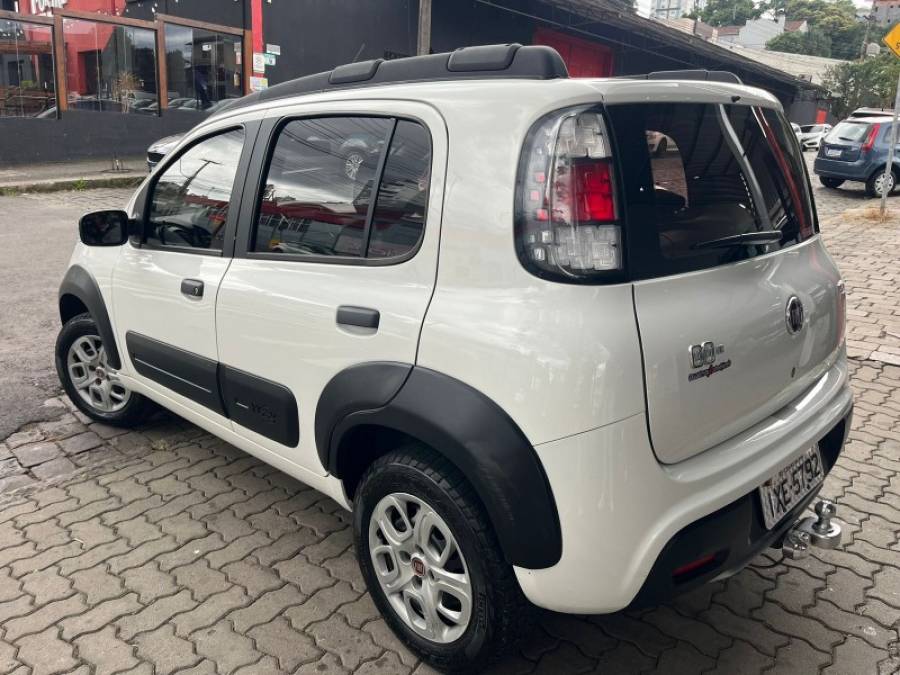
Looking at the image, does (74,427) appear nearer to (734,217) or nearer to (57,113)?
(734,217)

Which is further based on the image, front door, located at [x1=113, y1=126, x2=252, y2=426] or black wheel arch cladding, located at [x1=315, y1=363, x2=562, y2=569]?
front door, located at [x1=113, y1=126, x2=252, y2=426]

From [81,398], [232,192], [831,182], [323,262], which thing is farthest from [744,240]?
[831,182]

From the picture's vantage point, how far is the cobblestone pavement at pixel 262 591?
242cm

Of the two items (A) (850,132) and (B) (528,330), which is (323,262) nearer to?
(B) (528,330)

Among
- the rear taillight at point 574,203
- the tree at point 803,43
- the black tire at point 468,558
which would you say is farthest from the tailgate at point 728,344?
the tree at point 803,43

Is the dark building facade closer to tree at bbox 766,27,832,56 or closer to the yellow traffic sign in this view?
the yellow traffic sign

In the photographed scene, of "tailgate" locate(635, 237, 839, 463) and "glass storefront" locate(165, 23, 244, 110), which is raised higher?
"glass storefront" locate(165, 23, 244, 110)

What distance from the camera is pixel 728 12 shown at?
9544cm

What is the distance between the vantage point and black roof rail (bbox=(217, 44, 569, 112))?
6.82 ft

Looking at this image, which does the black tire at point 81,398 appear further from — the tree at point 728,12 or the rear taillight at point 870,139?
the tree at point 728,12

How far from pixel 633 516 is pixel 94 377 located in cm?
322

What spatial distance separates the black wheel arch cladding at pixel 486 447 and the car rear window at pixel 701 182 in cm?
54

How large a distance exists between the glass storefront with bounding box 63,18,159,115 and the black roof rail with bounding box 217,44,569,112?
48.5 feet

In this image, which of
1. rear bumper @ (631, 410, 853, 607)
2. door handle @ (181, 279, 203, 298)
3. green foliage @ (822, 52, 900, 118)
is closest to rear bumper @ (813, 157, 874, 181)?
rear bumper @ (631, 410, 853, 607)
